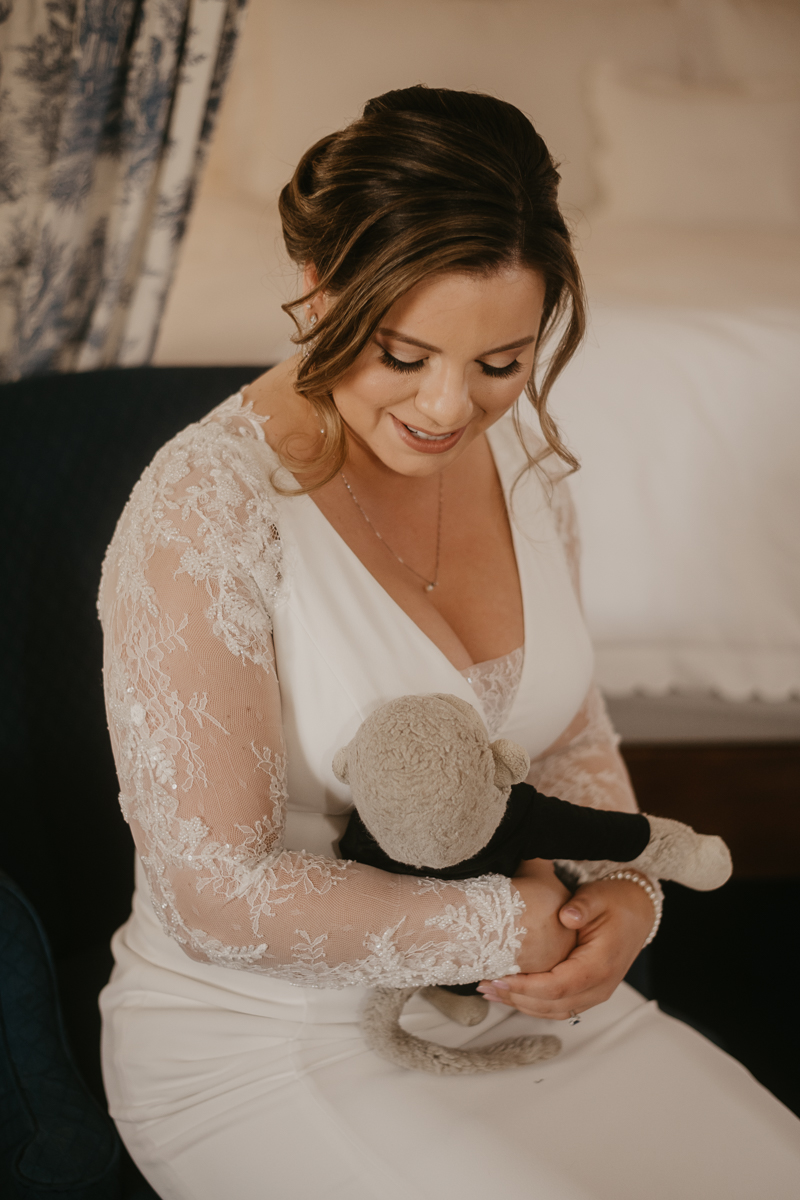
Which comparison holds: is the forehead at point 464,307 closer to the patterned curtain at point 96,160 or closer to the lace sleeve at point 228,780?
the lace sleeve at point 228,780

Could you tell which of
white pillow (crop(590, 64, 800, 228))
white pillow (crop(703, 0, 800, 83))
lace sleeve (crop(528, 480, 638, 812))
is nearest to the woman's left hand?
lace sleeve (crop(528, 480, 638, 812))

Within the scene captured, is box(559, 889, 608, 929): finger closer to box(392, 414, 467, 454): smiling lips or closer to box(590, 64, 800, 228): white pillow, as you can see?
box(392, 414, 467, 454): smiling lips

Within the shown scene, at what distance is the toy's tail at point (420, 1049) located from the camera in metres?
0.88

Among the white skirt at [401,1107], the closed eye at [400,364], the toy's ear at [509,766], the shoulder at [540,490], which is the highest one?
the closed eye at [400,364]

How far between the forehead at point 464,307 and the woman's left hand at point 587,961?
0.58 metres

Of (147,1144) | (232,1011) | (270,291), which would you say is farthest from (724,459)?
(147,1144)

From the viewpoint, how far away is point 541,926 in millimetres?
876

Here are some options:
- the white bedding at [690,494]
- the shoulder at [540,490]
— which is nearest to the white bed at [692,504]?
the white bedding at [690,494]

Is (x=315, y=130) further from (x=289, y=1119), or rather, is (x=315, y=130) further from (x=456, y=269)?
(x=289, y=1119)

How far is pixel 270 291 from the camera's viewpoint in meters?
1.79

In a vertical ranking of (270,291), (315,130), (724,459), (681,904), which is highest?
(315,130)

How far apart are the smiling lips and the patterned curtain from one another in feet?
2.29

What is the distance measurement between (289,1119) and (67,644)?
651 millimetres

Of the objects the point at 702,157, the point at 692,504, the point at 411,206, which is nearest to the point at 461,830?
the point at 411,206
